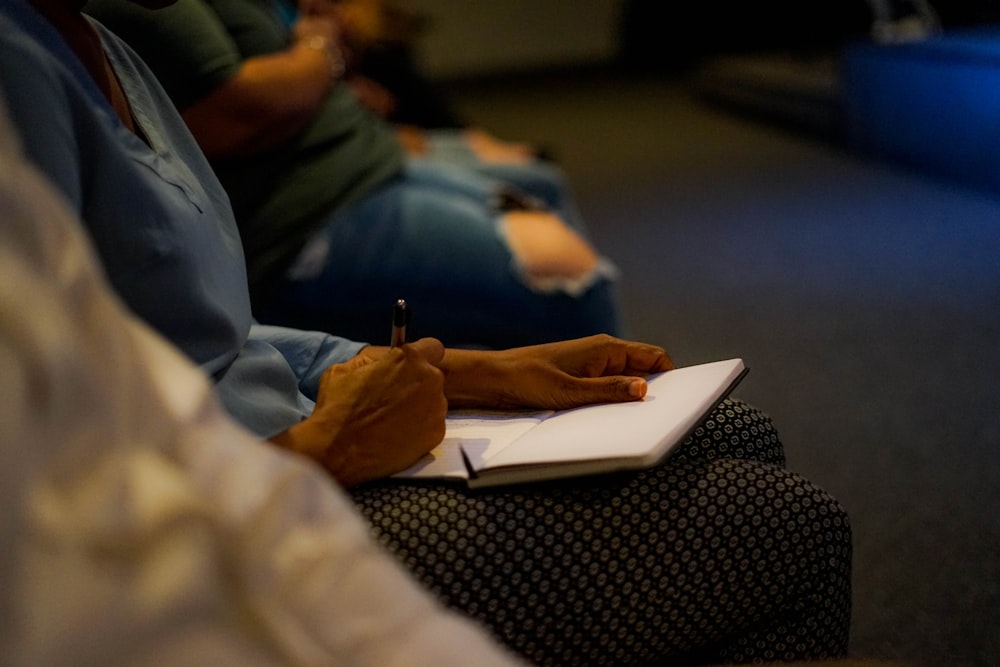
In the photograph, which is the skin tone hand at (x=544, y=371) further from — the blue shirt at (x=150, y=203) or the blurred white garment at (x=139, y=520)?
the blurred white garment at (x=139, y=520)

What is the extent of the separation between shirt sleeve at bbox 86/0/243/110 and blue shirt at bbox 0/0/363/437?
0.26 ft

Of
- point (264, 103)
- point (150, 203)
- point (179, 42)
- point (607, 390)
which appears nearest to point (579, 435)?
point (607, 390)

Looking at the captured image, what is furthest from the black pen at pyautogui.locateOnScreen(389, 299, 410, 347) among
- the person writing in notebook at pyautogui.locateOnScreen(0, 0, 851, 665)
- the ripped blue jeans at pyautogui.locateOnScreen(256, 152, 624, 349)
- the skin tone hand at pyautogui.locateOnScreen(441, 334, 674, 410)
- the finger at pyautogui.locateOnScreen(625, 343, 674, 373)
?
the ripped blue jeans at pyautogui.locateOnScreen(256, 152, 624, 349)

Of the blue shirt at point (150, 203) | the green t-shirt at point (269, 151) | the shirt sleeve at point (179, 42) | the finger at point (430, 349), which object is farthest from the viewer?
the green t-shirt at point (269, 151)

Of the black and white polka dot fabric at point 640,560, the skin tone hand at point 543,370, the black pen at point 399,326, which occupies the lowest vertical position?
the black and white polka dot fabric at point 640,560

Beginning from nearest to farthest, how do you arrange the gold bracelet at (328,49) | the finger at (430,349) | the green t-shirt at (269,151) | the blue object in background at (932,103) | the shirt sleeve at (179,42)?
the finger at (430,349)
the shirt sleeve at (179,42)
the green t-shirt at (269,151)
the gold bracelet at (328,49)
the blue object in background at (932,103)

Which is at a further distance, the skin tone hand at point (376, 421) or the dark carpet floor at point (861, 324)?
the dark carpet floor at point (861, 324)

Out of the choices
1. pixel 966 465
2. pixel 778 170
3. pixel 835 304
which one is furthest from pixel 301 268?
pixel 778 170

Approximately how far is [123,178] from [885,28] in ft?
11.4

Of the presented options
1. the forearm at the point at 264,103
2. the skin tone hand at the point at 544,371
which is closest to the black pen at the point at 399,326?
the skin tone hand at the point at 544,371

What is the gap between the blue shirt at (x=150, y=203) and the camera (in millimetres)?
607

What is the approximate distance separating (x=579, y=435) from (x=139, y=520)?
15.6 inches

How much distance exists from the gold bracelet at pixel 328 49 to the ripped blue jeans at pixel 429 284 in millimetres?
247

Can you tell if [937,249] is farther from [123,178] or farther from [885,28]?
[123,178]
